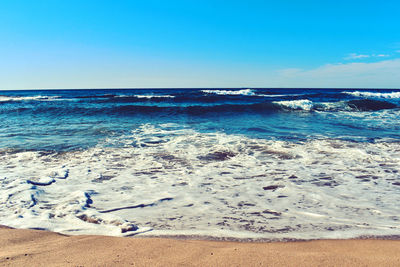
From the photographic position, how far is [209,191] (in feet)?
11.7

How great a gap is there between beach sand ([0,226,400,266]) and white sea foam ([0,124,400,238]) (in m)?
0.21

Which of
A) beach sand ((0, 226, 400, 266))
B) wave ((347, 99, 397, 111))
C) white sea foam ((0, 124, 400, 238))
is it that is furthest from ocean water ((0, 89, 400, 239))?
wave ((347, 99, 397, 111))

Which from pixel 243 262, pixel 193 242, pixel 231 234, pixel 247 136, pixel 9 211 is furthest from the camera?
pixel 247 136

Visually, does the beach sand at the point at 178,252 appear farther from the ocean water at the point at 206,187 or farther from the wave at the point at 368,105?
the wave at the point at 368,105

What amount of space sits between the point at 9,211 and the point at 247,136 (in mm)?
6177

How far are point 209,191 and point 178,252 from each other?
1.62 meters

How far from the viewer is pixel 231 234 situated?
242 centimetres

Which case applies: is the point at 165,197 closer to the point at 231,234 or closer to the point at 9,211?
the point at 231,234

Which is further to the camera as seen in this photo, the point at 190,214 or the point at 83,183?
the point at 83,183

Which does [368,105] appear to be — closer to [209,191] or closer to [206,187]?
[206,187]

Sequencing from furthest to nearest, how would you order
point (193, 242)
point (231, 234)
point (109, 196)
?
point (109, 196) → point (231, 234) → point (193, 242)

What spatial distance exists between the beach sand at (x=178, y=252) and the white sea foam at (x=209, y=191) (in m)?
0.21

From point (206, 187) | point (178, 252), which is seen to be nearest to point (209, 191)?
point (206, 187)

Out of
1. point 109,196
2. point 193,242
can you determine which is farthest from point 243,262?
point 109,196
